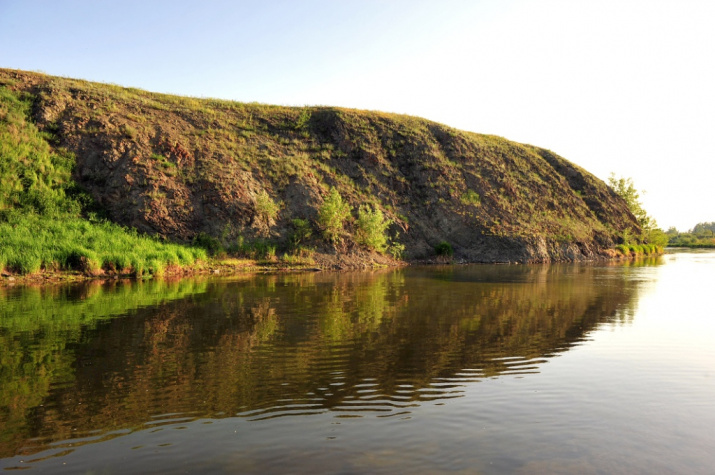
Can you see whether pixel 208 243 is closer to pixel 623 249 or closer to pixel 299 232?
pixel 299 232

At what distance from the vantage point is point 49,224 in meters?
33.4

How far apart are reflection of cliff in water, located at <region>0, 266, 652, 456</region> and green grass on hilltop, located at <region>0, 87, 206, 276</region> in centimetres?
927

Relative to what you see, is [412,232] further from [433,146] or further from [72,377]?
[72,377]

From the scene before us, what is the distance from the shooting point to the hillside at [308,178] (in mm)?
41625

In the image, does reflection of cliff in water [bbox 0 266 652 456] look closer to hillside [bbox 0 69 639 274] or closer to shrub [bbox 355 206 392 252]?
hillside [bbox 0 69 639 274]

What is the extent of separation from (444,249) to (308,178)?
638 inches

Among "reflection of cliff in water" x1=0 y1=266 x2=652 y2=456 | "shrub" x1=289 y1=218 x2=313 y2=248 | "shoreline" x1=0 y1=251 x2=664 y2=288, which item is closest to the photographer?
"reflection of cliff in water" x1=0 y1=266 x2=652 y2=456

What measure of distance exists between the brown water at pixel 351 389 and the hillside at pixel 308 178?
2370 centimetres

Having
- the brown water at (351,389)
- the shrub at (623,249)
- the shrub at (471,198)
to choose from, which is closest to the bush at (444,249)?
the shrub at (471,198)

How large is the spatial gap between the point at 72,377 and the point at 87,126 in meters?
41.4

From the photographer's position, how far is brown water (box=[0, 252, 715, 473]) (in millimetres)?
6383

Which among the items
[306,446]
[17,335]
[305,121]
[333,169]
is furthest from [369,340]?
[305,121]

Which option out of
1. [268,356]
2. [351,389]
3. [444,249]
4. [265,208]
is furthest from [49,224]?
[444,249]

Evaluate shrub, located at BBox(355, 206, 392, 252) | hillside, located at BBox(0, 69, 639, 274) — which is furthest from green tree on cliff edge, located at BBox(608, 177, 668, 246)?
shrub, located at BBox(355, 206, 392, 252)
